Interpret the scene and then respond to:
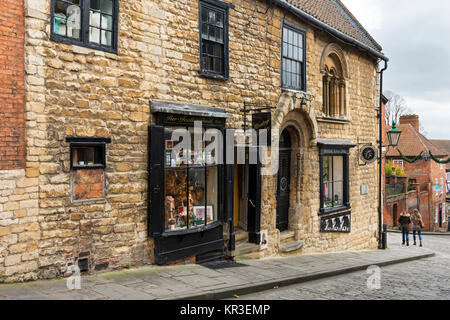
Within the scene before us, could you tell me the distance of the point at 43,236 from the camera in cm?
672

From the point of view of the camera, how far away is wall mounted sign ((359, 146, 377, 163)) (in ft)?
50.0

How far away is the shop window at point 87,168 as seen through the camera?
7113 millimetres

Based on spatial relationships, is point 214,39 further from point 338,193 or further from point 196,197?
point 338,193

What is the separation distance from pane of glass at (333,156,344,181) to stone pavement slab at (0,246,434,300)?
4.20 metres

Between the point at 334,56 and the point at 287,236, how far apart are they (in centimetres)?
657

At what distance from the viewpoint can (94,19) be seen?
24.3 ft

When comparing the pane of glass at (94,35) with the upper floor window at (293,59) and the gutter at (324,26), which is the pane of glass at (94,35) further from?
the upper floor window at (293,59)

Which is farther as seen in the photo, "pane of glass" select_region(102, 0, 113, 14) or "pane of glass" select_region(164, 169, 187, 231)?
"pane of glass" select_region(164, 169, 187, 231)

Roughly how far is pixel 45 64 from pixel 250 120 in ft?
17.4

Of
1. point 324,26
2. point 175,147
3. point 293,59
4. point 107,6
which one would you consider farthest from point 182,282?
point 324,26

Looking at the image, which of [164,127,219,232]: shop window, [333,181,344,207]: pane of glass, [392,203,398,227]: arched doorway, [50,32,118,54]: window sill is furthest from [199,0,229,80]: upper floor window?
[392,203,398,227]: arched doorway

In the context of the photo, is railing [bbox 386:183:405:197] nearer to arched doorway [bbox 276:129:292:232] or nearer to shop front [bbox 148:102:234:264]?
arched doorway [bbox 276:129:292:232]

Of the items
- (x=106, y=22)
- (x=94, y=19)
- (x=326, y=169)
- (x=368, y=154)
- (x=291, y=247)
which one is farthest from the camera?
(x=368, y=154)
